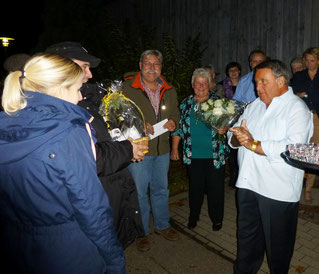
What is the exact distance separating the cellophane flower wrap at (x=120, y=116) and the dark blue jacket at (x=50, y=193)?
89 centimetres

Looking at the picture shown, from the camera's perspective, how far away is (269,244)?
8.25 feet

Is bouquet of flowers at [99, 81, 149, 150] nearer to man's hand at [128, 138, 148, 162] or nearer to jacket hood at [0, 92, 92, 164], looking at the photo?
man's hand at [128, 138, 148, 162]

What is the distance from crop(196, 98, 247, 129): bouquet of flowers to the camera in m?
3.12

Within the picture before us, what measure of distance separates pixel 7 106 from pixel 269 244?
8.04ft

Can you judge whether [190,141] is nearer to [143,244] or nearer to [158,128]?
[158,128]

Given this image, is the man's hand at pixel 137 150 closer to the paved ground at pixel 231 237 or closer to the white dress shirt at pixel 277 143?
the white dress shirt at pixel 277 143

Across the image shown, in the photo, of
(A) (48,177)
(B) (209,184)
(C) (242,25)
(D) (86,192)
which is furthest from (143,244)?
(C) (242,25)

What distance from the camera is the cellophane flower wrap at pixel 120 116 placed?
8.23 feet

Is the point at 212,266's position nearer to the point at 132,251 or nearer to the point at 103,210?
the point at 132,251

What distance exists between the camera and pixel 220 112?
311 cm

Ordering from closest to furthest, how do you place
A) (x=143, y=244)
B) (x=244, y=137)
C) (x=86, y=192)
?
1. (x=86, y=192)
2. (x=244, y=137)
3. (x=143, y=244)

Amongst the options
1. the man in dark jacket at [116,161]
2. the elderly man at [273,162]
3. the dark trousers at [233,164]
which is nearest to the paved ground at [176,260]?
the elderly man at [273,162]

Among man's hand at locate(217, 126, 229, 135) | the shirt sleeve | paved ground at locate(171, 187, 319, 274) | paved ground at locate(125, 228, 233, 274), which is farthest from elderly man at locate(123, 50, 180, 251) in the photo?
the shirt sleeve

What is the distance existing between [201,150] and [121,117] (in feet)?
4.86
